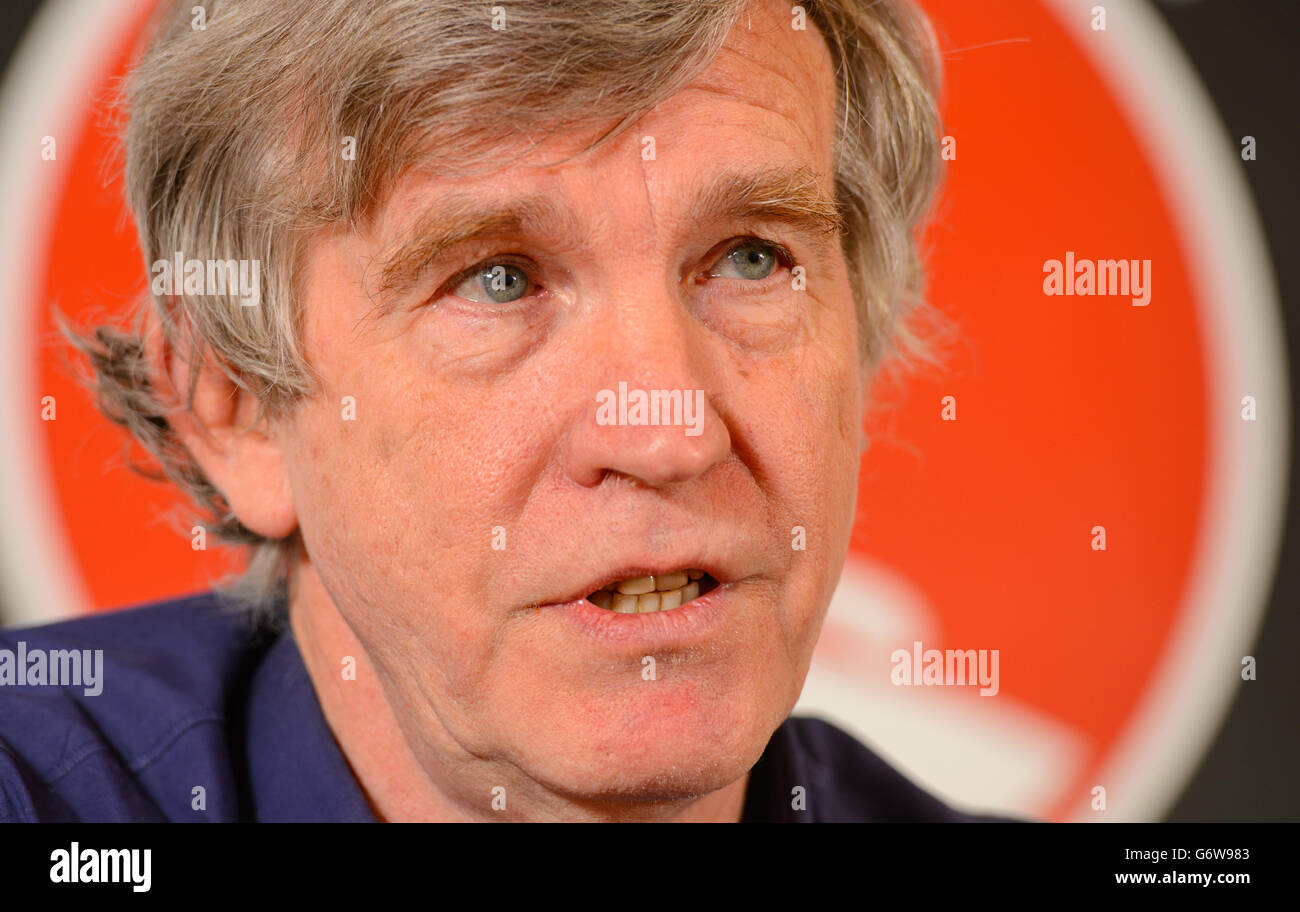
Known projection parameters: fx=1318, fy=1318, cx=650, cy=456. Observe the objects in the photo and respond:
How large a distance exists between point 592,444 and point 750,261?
0.95 ft

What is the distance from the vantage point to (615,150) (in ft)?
3.92

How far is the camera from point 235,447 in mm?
1450

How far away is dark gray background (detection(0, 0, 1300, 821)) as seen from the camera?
1.95 m

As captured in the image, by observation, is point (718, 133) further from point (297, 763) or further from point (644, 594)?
point (297, 763)

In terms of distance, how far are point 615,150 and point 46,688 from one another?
886 mm

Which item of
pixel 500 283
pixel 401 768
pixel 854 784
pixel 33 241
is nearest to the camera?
pixel 500 283

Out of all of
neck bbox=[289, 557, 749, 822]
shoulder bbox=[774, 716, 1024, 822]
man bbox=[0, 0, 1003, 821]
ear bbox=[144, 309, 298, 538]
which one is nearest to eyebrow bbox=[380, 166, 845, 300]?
man bbox=[0, 0, 1003, 821]

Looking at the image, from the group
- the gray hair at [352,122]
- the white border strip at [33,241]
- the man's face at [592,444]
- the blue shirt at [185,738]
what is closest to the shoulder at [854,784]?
the blue shirt at [185,738]

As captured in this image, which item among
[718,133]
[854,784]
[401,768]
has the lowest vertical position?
[854,784]

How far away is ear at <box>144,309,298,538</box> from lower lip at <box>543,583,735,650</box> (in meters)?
0.38

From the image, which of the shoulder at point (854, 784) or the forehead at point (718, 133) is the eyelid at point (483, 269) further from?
the shoulder at point (854, 784)

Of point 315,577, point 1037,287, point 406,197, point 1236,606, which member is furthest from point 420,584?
point 1236,606

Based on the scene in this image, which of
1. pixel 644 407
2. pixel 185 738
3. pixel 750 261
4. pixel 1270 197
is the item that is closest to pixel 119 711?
pixel 185 738

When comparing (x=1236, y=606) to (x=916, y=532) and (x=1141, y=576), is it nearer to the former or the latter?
(x=1141, y=576)
